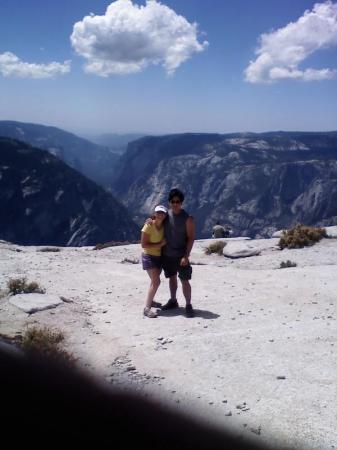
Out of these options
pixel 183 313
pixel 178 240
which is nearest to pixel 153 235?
pixel 178 240

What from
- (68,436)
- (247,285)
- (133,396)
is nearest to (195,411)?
(133,396)

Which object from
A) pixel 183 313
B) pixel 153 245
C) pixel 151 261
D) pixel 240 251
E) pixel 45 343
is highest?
pixel 153 245

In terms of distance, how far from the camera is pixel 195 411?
5.40 m

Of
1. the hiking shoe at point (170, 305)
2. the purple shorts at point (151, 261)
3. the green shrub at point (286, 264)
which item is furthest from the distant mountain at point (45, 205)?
the purple shorts at point (151, 261)

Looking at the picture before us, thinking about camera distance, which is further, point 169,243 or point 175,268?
Answer: point 175,268

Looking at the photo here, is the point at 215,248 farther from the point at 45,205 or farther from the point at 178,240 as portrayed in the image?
the point at 45,205

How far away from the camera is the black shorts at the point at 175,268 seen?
865 cm

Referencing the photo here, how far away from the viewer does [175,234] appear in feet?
28.2

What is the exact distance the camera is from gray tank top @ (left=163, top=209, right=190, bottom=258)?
28.0 feet

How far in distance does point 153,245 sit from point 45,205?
134108 mm

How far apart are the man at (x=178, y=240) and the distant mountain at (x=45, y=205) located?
418ft

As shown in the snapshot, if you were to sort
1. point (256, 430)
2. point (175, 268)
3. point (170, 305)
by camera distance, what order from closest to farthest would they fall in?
1. point (256, 430)
2. point (175, 268)
3. point (170, 305)

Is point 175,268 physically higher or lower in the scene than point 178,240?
lower

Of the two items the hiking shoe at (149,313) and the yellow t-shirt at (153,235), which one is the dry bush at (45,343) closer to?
the hiking shoe at (149,313)
